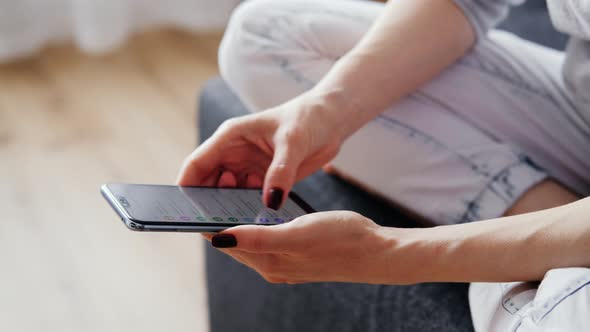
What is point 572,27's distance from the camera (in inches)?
29.0

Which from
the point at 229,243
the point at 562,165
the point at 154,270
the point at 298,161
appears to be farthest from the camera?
the point at 154,270

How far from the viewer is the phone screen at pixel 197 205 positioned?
64cm

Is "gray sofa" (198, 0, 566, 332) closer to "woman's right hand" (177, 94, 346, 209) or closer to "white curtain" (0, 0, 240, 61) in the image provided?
"woman's right hand" (177, 94, 346, 209)

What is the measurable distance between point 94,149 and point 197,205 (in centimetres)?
92

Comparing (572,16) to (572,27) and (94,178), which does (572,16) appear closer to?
(572,27)

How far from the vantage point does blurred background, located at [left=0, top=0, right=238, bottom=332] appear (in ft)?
3.92

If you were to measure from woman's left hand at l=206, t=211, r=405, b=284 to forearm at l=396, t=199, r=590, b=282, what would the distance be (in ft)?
0.07

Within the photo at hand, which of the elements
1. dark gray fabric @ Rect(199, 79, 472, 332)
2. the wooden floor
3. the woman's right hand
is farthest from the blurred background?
the woman's right hand

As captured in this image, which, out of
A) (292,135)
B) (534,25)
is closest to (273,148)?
(292,135)

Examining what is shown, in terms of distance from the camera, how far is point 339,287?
791mm

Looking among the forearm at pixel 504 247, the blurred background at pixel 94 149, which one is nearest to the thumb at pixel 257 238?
the forearm at pixel 504 247

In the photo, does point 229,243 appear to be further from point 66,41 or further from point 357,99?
point 66,41

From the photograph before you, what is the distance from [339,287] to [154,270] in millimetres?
545

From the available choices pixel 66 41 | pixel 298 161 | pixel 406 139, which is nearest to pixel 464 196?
pixel 406 139
